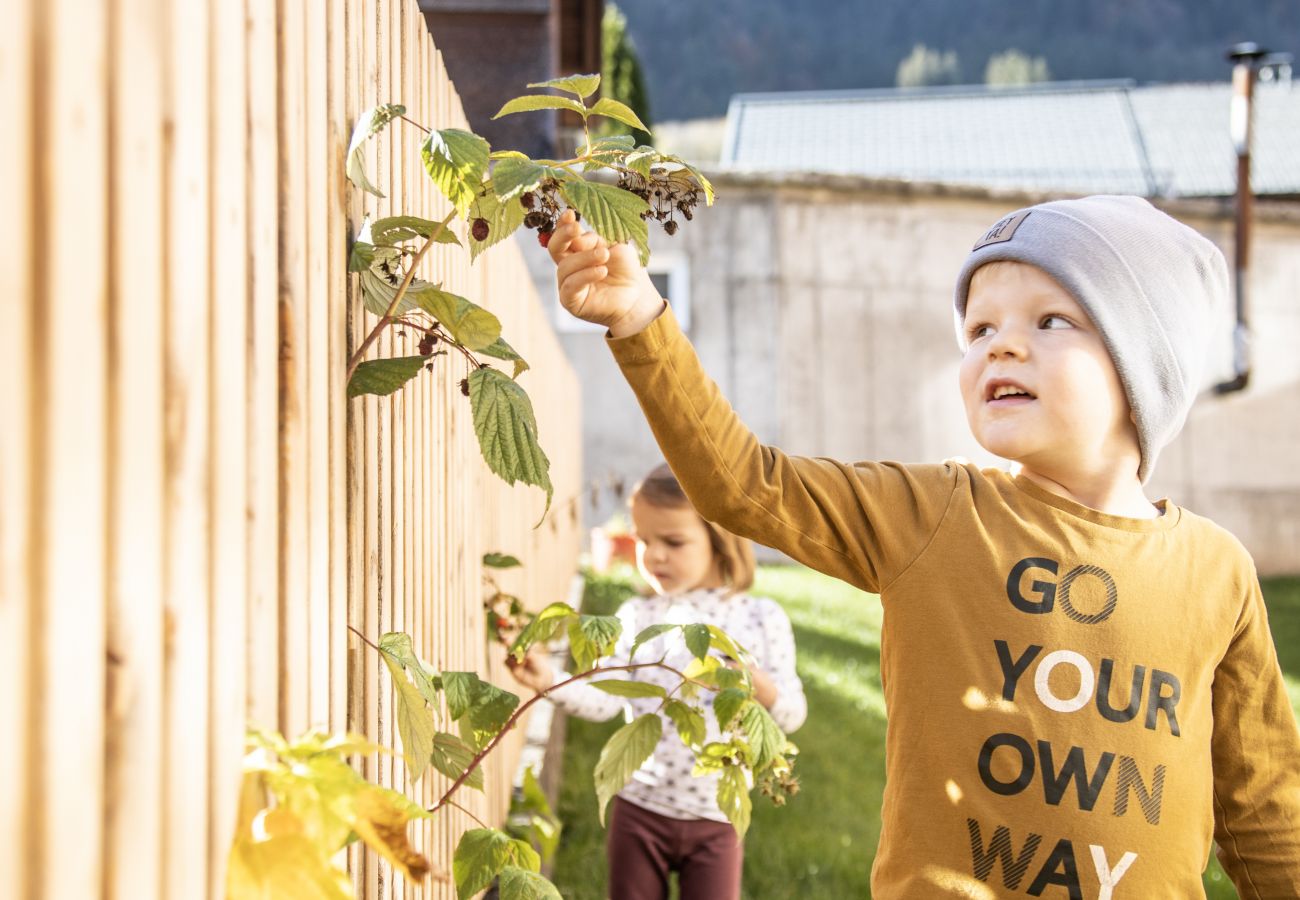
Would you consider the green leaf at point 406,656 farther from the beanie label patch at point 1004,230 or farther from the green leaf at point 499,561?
the green leaf at point 499,561

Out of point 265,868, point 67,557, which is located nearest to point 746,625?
point 265,868

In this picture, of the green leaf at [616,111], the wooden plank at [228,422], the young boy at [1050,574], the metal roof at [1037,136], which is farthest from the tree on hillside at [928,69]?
the wooden plank at [228,422]

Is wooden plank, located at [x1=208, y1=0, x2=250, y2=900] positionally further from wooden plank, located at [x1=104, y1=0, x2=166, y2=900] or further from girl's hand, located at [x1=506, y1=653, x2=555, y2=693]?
girl's hand, located at [x1=506, y1=653, x2=555, y2=693]

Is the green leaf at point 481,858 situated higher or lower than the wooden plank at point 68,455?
lower

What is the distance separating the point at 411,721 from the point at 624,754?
Result: 0.54m

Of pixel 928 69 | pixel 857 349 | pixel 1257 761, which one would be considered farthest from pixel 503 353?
pixel 928 69

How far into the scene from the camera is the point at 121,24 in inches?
30.0

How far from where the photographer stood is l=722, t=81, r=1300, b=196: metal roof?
18.1 m

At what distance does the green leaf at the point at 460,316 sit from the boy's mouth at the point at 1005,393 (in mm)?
792

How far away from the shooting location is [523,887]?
5.01 feet

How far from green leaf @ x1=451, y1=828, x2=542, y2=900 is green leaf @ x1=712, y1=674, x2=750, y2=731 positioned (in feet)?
1.23

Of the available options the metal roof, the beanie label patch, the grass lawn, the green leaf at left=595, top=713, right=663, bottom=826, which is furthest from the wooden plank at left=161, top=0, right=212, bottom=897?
the metal roof

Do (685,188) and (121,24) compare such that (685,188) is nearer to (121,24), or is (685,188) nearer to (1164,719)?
(121,24)

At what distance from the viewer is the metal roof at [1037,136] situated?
713 inches
